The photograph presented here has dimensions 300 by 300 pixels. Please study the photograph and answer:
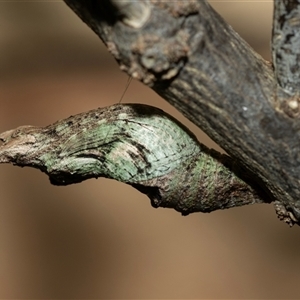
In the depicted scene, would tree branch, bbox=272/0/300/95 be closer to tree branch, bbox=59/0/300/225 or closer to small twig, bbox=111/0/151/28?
tree branch, bbox=59/0/300/225

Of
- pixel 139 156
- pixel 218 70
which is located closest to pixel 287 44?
pixel 218 70

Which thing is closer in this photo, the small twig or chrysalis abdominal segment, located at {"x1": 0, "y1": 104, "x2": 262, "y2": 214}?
the small twig

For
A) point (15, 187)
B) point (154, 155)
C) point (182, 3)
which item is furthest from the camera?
point (15, 187)

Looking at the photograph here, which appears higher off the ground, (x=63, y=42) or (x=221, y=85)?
(x=63, y=42)

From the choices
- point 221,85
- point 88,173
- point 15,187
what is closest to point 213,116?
point 221,85

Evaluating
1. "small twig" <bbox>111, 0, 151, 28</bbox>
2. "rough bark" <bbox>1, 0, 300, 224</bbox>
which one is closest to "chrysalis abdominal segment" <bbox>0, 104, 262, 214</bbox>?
"rough bark" <bbox>1, 0, 300, 224</bbox>

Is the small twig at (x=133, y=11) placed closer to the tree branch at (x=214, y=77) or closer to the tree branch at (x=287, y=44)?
the tree branch at (x=214, y=77)

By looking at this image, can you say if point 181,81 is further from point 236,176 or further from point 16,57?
point 16,57
